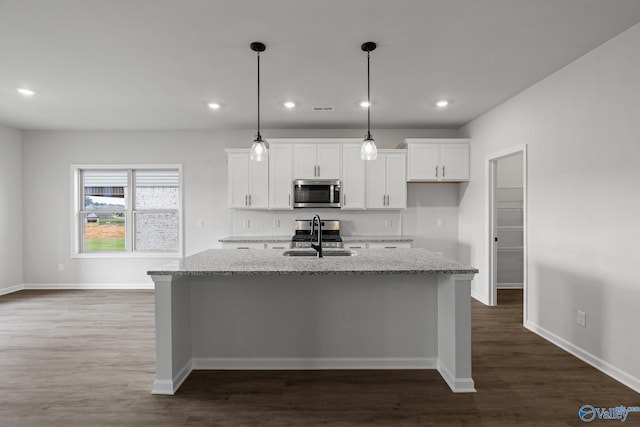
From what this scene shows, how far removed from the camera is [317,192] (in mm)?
4875

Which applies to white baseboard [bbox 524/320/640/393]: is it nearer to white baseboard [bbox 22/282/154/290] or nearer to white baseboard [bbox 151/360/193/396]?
white baseboard [bbox 151/360/193/396]

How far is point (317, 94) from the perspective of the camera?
3695mm

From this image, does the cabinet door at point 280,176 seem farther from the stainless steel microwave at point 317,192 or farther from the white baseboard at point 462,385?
the white baseboard at point 462,385

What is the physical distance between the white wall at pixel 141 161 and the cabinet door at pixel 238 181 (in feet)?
1.44

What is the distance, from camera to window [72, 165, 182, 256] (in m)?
5.41

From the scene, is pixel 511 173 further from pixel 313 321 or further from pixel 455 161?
pixel 313 321

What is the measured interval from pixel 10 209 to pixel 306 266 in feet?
17.9

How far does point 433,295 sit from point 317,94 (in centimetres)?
243

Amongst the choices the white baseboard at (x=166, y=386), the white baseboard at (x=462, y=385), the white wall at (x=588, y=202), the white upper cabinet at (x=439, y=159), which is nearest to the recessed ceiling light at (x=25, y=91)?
the white baseboard at (x=166, y=386)

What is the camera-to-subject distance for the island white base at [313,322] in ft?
8.39

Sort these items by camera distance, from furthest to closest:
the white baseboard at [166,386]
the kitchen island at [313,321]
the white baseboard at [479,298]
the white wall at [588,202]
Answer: the white baseboard at [479,298] → the kitchen island at [313,321] → the white wall at [588,202] → the white baseboard at [166,386]

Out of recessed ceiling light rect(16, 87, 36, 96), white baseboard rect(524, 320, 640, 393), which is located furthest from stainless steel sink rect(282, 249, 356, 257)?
recessed ceiling light rect(16, 87, 36, 96)

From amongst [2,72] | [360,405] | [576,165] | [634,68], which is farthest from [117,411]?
[634,68]

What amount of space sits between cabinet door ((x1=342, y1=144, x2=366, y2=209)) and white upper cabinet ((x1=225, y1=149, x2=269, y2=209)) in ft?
3.75
